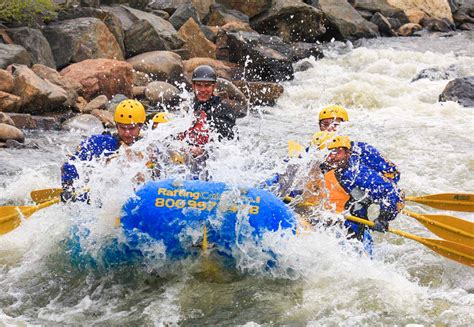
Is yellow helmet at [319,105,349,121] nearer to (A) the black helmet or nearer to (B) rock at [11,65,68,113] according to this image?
(A) the black helmet

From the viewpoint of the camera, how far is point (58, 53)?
46.6 ft

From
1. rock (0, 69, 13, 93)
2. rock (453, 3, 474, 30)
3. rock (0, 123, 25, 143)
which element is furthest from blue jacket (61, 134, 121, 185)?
rock (453, 3, 474, 30)

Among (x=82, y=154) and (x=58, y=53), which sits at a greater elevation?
(x=82, y=154)

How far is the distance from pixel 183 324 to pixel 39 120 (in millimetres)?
7206

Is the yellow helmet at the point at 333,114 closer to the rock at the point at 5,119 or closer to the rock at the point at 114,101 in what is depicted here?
the rock at the point at 5,119

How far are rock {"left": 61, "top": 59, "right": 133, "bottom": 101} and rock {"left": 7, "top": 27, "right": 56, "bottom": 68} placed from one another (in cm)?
46

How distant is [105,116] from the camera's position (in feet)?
39.2

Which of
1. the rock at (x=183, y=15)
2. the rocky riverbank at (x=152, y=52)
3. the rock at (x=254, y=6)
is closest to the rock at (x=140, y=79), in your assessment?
the rocky riverbank at (x=152, y=52)

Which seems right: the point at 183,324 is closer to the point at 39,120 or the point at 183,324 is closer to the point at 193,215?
the point at 193,215

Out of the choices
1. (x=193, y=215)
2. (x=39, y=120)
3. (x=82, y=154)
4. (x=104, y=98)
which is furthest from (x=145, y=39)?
(x=193, y=215)

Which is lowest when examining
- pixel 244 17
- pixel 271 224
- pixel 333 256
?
pixel 244 17

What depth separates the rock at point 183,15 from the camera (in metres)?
18.9

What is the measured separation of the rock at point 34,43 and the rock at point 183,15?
5.77 metres

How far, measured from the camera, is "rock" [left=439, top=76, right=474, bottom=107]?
45.4 ft
